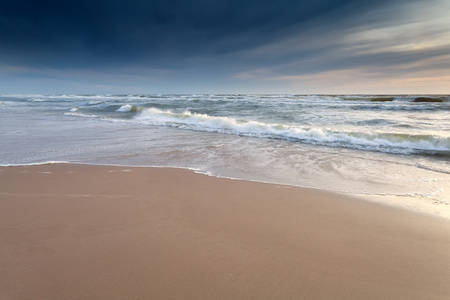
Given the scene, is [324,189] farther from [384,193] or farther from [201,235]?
[201,235]

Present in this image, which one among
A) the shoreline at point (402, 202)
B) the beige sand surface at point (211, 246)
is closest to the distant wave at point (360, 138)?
the shoreline at point (402, 202)

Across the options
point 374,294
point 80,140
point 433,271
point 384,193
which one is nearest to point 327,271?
point 374,294

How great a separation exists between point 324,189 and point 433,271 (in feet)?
6.29

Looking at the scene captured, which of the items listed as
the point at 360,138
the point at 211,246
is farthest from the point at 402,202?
the point at 360,138

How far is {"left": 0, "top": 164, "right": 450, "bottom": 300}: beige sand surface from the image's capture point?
67.6 inches

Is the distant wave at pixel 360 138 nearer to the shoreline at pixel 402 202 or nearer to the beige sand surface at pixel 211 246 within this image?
the shoreline at pixel 402 202

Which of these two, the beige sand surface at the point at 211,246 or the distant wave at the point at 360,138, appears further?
the distant wave at the point at 360,138

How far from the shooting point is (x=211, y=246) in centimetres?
219

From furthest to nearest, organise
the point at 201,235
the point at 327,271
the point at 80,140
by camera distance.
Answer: the point at 80,140
the point at 201,235
the point at 327,271

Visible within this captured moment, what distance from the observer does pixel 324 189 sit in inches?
151

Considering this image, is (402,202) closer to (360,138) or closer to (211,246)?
(211,246)

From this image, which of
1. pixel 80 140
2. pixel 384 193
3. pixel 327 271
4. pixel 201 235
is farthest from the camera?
pixel 80 140

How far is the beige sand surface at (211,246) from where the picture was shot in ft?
5.64

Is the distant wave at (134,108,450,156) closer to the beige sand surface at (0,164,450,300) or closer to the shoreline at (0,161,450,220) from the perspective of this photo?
the shoreline at (0,161,450,220)
